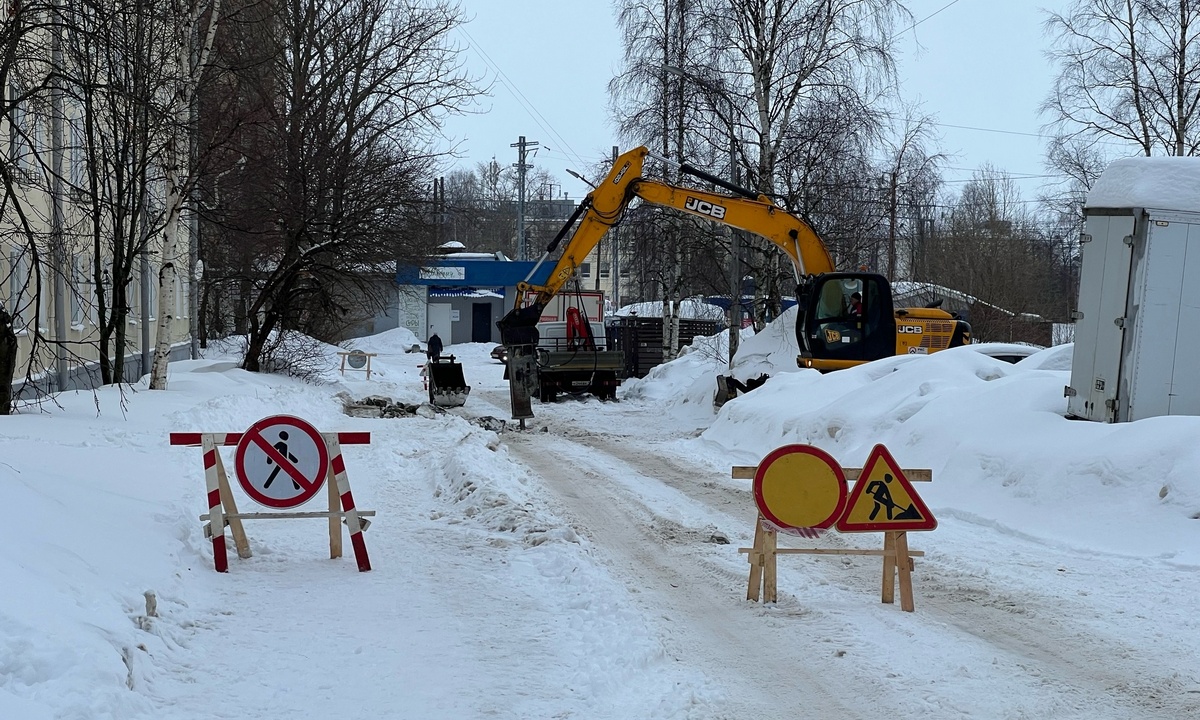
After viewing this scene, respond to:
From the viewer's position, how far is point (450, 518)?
1043 cm

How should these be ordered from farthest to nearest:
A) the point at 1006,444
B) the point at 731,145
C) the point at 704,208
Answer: the point at 731,145
the point at 704,208
the point at 1006,444

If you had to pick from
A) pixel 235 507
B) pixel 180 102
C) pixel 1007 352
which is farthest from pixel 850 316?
pixel 235 507

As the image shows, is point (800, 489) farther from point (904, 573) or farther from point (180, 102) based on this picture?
point (180, 102)

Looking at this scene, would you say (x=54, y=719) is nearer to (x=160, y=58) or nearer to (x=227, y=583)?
(x=227, y=583)

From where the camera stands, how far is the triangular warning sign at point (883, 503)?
23.6 ft

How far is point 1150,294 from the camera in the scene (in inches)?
437

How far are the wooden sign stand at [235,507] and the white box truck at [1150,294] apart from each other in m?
7.57

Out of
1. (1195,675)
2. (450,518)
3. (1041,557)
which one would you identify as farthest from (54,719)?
(1041,557)

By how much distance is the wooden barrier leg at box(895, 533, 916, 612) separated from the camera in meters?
7.08

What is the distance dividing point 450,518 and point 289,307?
19.0 metres

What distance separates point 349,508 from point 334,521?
327mm

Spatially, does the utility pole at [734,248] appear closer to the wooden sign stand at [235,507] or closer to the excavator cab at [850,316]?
the excavator cab at [850,316]

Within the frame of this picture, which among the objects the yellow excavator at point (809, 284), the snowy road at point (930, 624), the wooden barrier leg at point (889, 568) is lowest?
the snowy road at point (930, 624)

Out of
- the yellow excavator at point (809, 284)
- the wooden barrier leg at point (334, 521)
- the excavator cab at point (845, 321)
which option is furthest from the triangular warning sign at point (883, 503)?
the excavator cab at point (845, 321)
